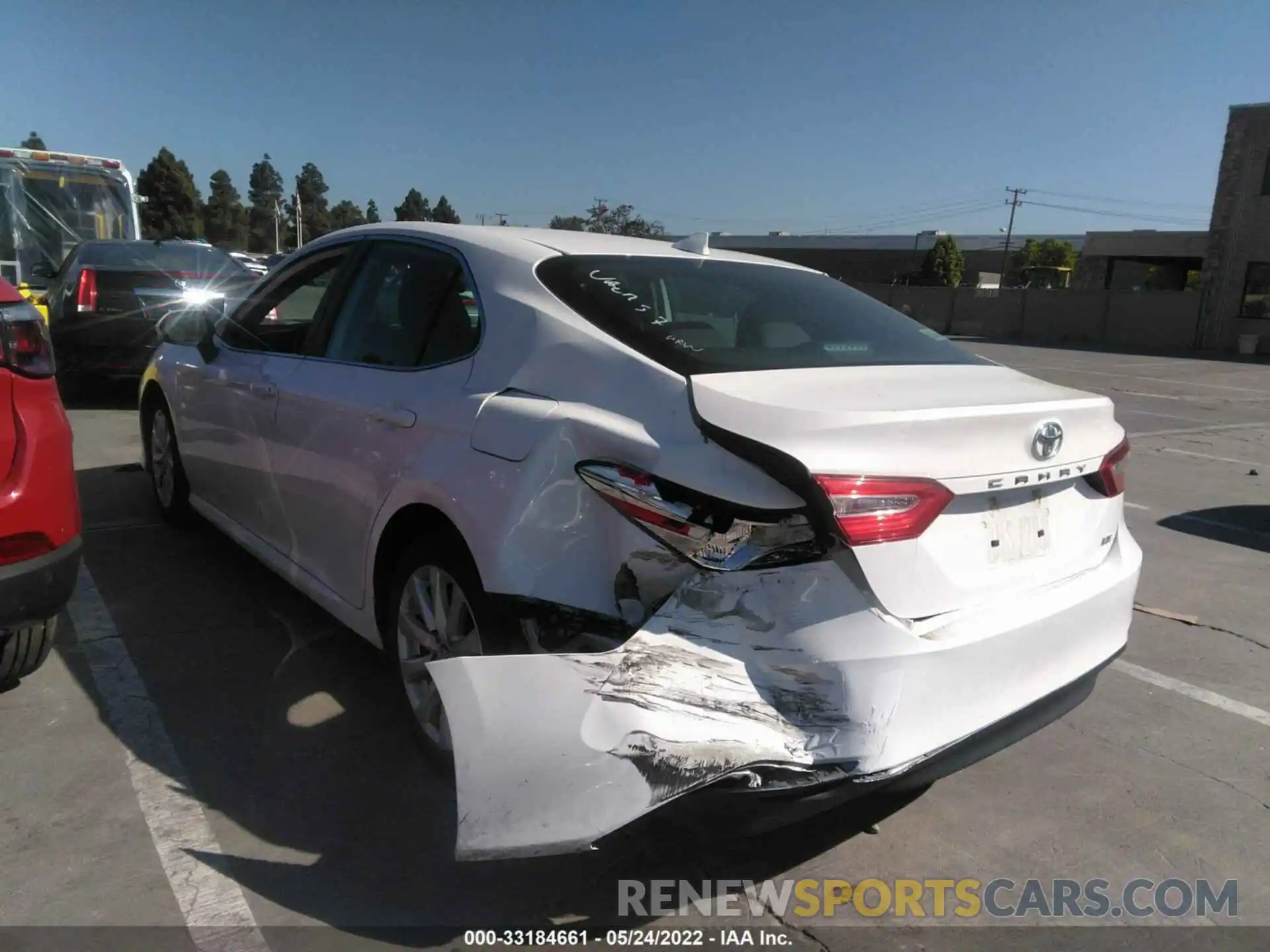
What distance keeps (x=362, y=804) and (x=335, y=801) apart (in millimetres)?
83

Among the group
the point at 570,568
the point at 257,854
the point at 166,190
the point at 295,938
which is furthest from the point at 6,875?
the point at 166,190

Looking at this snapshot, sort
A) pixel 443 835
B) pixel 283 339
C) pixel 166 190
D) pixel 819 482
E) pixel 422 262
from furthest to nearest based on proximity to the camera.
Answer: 1. pixel 166 190
2. pixel 283 339
3. pixel 422 262
4. pixel 443 835
5. pixel 819 482

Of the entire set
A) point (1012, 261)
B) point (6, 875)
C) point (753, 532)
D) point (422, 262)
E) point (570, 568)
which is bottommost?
point (6, 875)

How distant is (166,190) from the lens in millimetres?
77750

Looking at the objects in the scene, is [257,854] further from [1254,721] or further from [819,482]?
[1254,721]

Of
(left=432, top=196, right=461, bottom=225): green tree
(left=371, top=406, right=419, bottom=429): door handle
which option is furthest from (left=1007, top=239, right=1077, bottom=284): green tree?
(left=371, top=406, right=419, bottom=429): door handle

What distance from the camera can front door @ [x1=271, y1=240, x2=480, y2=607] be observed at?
2.98 m

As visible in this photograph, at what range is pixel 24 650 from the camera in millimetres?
3227

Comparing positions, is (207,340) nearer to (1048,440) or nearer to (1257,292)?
(1048,440)

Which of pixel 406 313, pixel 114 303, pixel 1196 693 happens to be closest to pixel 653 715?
pixel 406 313

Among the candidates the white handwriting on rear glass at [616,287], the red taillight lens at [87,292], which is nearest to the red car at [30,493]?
the white handwriting on rear glass at [616,287]

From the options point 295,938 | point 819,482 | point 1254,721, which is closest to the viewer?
point 819,482

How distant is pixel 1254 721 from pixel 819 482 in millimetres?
2743

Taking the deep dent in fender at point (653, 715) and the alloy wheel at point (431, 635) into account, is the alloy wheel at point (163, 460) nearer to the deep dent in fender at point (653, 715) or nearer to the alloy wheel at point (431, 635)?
the alloy wheel at point (431, 635)
